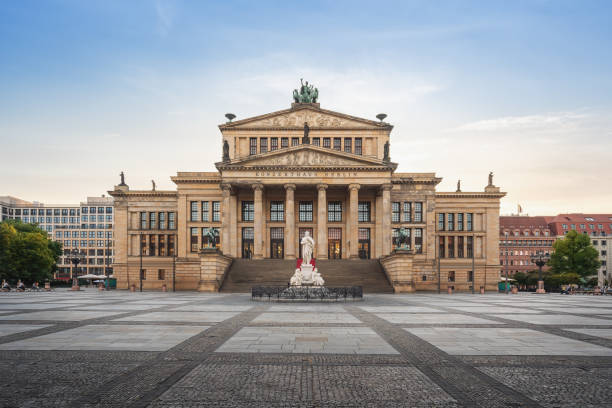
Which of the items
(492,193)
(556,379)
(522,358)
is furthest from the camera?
(492,193)

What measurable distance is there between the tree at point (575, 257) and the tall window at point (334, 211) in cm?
4684

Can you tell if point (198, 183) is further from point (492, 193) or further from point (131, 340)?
point (131, 340)

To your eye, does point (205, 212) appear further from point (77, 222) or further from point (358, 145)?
point (77, 222)

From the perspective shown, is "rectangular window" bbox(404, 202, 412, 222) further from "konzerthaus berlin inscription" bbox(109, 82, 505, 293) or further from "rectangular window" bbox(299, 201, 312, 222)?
"rectangular window" bbox(299, 201, 312, 222)

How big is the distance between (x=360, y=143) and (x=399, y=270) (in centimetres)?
2293

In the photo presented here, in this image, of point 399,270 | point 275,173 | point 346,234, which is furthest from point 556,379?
point 346,234

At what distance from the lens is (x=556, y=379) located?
1009 centimetres

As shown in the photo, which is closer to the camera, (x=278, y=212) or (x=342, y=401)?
(x=342, y=401)

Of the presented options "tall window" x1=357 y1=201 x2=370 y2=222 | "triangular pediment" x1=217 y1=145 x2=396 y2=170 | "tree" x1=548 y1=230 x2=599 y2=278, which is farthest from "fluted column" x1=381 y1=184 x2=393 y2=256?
"tree" x1=548 y1=230 x2=599 y2=278

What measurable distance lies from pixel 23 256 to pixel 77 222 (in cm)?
7805

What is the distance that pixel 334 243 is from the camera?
65500 mm

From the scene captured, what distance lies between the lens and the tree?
83.4 metres

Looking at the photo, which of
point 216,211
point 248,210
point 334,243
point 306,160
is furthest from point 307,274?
point 216,211

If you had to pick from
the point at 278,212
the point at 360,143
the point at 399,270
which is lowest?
the point at 399,270
